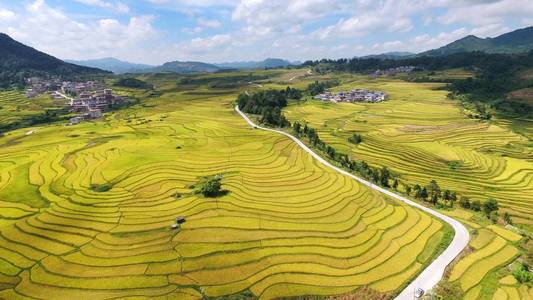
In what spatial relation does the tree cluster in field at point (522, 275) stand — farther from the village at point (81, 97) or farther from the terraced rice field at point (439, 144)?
the village at point (81, 97)

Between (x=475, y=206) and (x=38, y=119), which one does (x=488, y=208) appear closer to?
(x=475, y=206)

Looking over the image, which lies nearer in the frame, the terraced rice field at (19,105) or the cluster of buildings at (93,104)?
the terraced rice field at (19,105)

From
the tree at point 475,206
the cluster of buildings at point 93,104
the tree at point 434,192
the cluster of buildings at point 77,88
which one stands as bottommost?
the tree at point 475,206

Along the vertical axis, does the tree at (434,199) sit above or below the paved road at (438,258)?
below

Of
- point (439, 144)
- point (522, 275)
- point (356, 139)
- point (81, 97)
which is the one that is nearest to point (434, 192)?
point (522, 275)

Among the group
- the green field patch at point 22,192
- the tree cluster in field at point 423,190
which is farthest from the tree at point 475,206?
the green field patch at point 22,192

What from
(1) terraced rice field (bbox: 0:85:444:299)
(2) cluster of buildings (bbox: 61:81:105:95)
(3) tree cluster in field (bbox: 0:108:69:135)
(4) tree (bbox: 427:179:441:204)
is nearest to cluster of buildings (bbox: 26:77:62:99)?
(2) cluster of buildings (bbox: 61:81:105:95)
